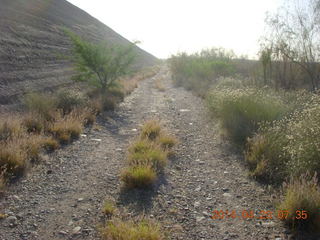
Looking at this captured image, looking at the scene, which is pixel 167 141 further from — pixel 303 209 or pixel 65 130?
pixel 303 209

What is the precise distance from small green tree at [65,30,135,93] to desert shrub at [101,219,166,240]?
975cm

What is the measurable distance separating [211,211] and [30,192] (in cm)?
291

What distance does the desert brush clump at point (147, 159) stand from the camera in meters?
3.86

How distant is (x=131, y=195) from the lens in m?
3.68

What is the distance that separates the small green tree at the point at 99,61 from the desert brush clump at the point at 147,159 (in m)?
6.22

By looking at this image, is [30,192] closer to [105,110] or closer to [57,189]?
[57,189]

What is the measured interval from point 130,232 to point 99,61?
32.7ft

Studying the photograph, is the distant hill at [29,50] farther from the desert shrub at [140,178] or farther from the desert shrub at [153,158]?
the desert shrub at [140,178]

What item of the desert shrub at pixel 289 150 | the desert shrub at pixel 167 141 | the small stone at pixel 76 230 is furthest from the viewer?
the desert shrub at pixel 167 141

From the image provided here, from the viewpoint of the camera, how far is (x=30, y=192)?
12.2 ft

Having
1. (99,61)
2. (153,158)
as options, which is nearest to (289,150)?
(153,158)

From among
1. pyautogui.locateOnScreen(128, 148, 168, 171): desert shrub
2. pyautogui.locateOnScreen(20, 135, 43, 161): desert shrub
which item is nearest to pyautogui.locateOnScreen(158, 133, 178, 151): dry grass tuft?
pyautogui.locateOnScreen(128, 148, 168, 171): desert shrub

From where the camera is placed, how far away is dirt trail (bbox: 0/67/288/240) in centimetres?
294

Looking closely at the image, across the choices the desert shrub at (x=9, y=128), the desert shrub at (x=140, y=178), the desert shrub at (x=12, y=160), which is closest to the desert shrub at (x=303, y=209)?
the desert shrub at (x=140, y=178)
